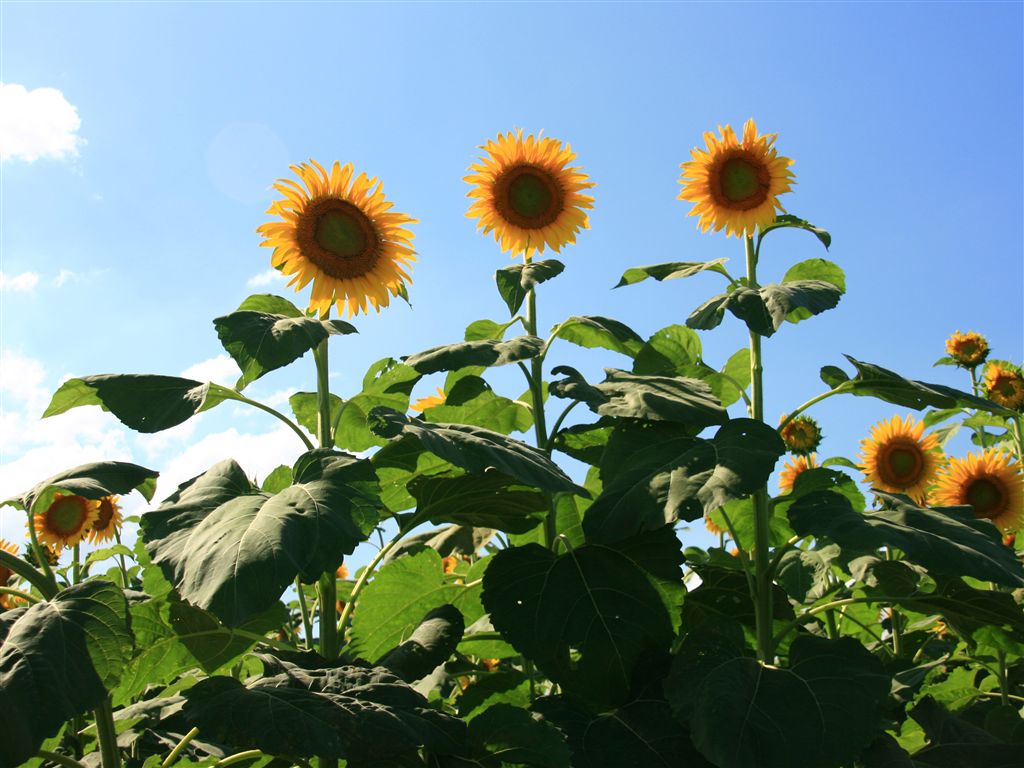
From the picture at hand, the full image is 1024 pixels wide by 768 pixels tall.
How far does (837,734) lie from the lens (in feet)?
5.97

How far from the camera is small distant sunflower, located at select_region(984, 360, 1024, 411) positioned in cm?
444

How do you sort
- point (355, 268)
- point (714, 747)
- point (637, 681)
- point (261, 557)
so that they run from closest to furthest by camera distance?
point (261, 557) < point (714, 747) < point (637, 681) < point (355, 268)

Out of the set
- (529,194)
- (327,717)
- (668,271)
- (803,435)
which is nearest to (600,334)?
(668,271)

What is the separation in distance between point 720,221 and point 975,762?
1716 millimetres

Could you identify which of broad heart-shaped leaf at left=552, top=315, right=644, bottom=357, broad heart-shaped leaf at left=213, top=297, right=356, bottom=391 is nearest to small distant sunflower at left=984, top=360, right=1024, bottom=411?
broad heart-shaped leaf at left=552, top=315, right=644, bottom=357

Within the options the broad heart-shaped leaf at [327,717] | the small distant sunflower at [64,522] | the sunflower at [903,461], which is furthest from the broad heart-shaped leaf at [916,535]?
the small distant sunflower at [64,522]

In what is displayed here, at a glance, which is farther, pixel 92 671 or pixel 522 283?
pixel 522 283

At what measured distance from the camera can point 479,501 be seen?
2.27 m

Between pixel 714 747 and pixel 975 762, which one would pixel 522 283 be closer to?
pixel 714 747

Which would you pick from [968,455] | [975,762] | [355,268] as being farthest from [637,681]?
[968,455]

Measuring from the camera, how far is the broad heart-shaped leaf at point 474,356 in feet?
7.19

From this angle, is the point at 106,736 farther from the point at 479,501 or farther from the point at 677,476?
the point at 677,476

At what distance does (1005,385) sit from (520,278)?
298 cm

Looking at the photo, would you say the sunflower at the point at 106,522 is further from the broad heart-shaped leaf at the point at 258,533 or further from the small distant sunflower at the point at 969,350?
the small distant sunflower at the point at 969,350
